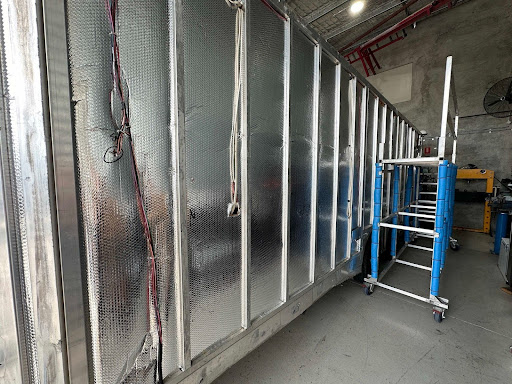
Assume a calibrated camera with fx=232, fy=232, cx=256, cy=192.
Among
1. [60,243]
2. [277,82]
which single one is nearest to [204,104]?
[277,82]

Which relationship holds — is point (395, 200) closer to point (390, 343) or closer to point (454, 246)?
point (454, 246)

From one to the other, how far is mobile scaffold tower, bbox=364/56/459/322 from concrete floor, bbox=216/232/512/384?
0.21 metres

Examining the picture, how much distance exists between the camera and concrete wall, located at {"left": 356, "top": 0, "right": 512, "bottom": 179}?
5.14m

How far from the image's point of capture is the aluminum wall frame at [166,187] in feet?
2.45

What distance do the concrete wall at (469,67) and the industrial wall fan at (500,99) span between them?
0.72 feet

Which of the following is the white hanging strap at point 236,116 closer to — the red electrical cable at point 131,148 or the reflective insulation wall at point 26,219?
the red electrical cable at point 131,148

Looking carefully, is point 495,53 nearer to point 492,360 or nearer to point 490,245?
point 490,245

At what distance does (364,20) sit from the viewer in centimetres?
515

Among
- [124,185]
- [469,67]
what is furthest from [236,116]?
[469,67]

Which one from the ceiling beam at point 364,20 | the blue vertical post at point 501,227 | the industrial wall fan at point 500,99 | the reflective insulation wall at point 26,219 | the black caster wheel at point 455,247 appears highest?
the ceiling beam at point 364,20

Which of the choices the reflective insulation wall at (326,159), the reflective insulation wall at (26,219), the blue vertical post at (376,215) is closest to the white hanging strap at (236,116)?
the reflective insulation wall at (26,219)

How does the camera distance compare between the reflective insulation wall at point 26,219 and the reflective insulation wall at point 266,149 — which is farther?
the reflective insulation wall at point 266,149

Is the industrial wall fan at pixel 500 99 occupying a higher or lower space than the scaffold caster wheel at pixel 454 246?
higher

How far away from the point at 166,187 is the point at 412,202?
4597 millimetres
